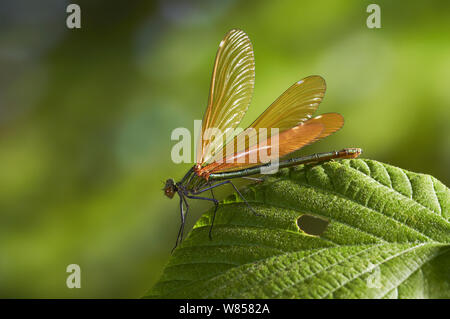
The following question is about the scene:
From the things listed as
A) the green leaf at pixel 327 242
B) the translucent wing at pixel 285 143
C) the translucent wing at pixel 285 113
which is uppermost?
the translucent wing at pixel 285 113

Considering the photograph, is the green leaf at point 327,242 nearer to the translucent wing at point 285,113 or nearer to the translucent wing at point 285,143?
the translucent wing at point 285,143

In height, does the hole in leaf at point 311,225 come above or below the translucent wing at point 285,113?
below

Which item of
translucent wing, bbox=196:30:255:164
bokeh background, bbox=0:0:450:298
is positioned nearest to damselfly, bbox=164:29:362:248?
translucent wing, bbox=196:30:255:164

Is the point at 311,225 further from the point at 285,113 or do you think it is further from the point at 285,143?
the point at 285,113

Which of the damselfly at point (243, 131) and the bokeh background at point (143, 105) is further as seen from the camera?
the bokeh background at point (143, 105)

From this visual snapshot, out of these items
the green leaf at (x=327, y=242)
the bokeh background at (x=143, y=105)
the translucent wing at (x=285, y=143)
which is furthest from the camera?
the bokeh background at (x=143, y=105)

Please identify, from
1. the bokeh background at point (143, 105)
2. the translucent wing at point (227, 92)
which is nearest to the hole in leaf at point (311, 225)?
the translucent wing at point (227, 92)

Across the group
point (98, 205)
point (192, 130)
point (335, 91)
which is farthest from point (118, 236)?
point (335, 91)
